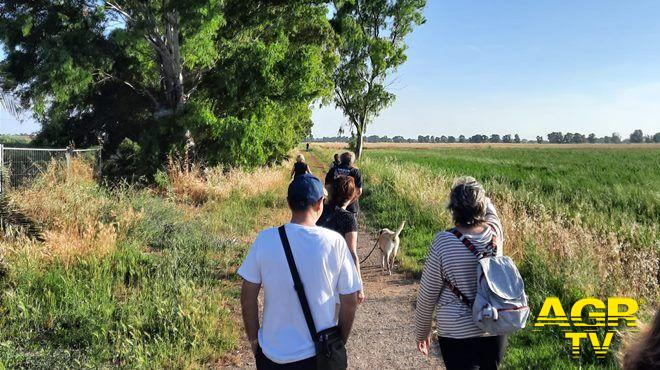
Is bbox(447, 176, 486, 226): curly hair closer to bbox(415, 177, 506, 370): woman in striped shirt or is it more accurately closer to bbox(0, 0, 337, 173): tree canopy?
bbox(415, 177, 506, 370): woman in striped shirt

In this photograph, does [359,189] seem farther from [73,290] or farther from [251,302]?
[251,302]

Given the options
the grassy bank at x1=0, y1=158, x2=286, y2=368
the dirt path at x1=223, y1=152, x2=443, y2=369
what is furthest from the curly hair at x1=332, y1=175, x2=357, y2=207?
the grassy bank at x1=0, y1=158, x2=286, y2=368

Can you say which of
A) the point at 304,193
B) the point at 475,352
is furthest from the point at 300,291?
the point at 475,352

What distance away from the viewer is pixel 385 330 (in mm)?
5445

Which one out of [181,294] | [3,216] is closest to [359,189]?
[181,294]

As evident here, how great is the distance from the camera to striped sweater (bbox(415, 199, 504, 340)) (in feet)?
9.14

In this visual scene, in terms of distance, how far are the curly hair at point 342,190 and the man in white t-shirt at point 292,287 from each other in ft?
8.03

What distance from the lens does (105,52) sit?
47.1ft

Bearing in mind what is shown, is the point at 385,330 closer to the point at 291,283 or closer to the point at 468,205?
the point at 468,205

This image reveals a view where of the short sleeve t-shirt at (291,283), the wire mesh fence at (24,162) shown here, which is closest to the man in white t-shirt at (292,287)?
the short sleeve t-shirt at (291,283)

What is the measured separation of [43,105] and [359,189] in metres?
11.7

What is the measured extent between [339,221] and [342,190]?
0.36 metres

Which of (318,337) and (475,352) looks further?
(475,352)

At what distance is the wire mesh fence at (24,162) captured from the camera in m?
9.23
